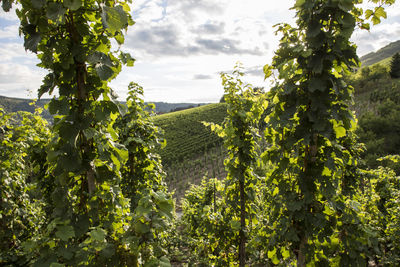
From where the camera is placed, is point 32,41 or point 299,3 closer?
point 32,41

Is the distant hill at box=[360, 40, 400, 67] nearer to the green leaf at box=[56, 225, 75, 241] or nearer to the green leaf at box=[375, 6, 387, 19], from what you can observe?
the green leaf at box=[375, 6, 387, 19]

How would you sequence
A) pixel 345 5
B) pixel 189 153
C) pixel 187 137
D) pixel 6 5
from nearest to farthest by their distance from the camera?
pixel 6 5
pixel 345 5
pixel 189 153
pixel 187 137

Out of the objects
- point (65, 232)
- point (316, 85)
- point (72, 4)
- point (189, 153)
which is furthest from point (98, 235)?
point (189, 153)

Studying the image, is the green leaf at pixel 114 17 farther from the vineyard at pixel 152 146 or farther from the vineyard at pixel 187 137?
the vineyard at pixel 187 137

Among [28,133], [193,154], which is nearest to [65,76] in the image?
[28,133]

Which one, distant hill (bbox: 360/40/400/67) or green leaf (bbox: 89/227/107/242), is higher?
distant hill (bbox: 360/40/400/67)

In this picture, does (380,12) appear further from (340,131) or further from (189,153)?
(189,153)

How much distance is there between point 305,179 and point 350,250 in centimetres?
135

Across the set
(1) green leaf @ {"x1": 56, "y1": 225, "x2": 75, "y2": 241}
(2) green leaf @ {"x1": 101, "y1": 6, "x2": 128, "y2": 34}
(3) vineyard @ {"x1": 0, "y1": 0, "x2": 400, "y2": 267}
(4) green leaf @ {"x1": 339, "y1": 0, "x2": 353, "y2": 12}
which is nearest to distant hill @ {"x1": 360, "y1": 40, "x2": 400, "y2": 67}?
(3) vineyard @ {"x1": 0, "y1": 0, "x2": 400, "y2": 267}

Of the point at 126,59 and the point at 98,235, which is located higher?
the point at 126,59

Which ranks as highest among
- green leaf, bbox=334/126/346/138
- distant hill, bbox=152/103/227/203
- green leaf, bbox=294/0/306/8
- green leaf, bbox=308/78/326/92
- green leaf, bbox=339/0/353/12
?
green leaf, bbox=294/0/306/8

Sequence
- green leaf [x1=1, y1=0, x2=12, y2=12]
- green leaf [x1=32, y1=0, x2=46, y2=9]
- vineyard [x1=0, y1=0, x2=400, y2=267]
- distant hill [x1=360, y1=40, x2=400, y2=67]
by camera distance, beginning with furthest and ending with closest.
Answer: distant hill [x1=360, y1=40, x2=400, y2=67], vineyard [x1=0, y1=0, x2=400, y2=267], green leaf [x1=1, y1=0, x2=12, y2=12], green leaf [x1=32, y1=0, x2=46, y2=9]

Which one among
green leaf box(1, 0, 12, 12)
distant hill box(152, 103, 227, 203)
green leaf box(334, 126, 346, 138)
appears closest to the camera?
green leaf box(1, 0, 12, 12)

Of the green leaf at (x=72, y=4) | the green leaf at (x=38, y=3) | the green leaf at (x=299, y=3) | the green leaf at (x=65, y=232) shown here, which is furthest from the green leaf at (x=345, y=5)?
the green leaf at (x=65, y=232)
